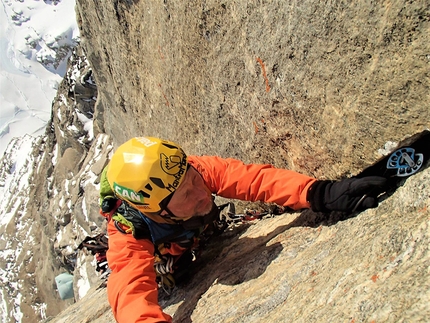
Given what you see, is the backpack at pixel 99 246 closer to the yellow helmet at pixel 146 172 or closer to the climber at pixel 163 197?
the climber at pixel 163 197

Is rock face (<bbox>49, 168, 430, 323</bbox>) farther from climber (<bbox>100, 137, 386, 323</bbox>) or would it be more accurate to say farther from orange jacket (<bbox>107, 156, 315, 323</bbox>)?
orange jacket (<bbox>107, 156, 315, 323</bbox>)

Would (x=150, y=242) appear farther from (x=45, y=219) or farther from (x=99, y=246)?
(x=45, y=219)

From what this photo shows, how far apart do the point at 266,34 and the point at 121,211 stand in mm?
2254

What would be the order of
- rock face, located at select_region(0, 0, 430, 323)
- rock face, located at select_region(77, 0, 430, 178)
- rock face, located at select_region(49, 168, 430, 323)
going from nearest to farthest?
rock face, located at select_region(49, 168, 430, 323)
rock face, located at select_region(0, 0, 430, 323)
rock face, located at select_region(77, 0, 430, 178)

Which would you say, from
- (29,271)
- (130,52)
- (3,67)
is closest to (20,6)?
(3,67)

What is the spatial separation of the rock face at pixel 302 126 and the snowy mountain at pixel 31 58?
11412cm

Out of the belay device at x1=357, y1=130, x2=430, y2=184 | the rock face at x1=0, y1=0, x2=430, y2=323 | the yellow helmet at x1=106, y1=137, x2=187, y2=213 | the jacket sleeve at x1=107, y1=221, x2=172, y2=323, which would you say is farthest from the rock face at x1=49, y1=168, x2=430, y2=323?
the yellow helmet at x1=106, y1=137, x2=187, y2=213

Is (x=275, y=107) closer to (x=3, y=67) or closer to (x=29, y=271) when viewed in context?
(x=29, y=271)

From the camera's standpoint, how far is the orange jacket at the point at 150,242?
324 centimetres

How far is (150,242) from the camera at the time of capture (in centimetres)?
386

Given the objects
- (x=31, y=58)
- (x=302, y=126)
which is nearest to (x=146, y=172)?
(x=302, y=126)

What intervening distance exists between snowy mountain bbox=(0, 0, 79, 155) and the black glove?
11688 cm

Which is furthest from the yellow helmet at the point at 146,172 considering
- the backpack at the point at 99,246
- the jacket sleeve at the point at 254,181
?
the backpack at the point at 99,246

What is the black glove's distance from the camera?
8.95 feet
